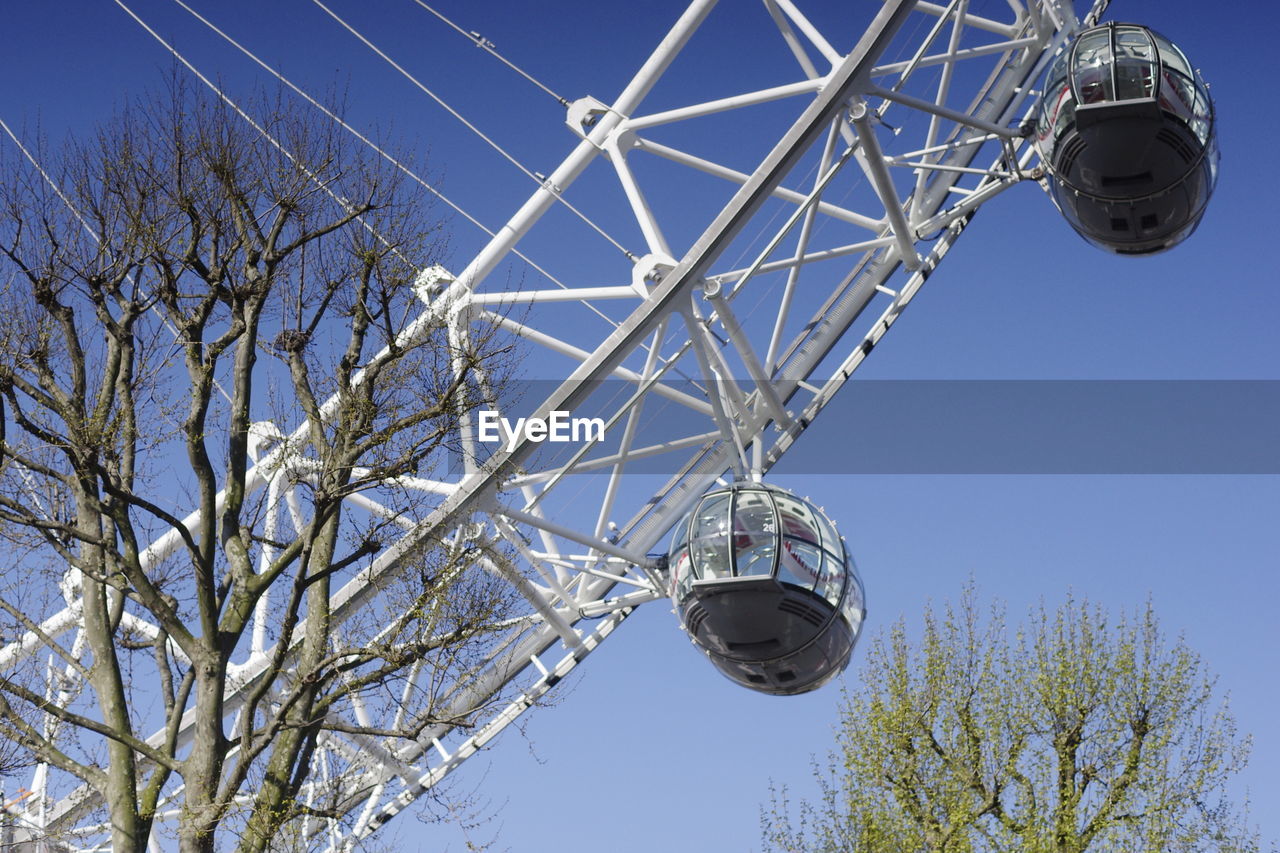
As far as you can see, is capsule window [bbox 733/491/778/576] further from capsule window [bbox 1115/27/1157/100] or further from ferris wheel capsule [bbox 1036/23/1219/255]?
capsule window [bbox 1115/27/1157/100]

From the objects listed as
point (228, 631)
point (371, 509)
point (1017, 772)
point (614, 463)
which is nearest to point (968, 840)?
point (1017, 772)

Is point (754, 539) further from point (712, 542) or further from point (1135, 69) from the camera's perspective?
point (1135, 69)

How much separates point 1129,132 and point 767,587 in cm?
518

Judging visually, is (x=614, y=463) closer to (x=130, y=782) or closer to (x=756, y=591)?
(x=756, y=591)

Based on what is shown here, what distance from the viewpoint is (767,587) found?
14812 mm

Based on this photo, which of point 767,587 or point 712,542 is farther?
point 712,542

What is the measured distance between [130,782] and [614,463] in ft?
24.3

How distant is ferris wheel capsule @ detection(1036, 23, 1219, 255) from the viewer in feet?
46.2

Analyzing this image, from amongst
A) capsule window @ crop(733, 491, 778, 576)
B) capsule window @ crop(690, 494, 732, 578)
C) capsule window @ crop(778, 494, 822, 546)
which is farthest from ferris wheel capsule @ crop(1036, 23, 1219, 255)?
capsule window @ crop(690, 494, 732, 578)

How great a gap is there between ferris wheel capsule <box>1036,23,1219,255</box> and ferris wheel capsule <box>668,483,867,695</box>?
3.96 meters

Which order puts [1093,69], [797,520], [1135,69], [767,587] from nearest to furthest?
[1135,69], [1093,69], [767,587], [797,520]

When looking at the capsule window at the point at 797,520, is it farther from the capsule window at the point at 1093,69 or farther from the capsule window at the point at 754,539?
the capsule window at the point at 1093,69

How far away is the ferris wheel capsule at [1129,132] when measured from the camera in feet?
46.2

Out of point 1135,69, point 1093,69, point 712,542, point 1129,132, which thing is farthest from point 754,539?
point 1135,69
